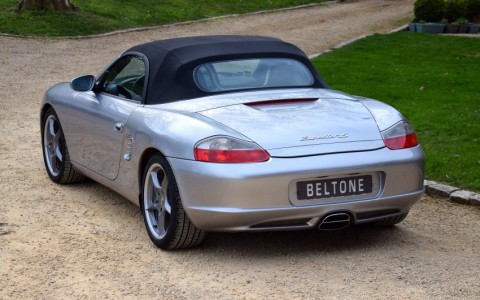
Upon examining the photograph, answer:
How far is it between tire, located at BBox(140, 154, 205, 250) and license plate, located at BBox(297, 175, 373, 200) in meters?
0.77

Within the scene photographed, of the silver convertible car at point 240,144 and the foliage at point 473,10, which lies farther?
the foliage at point 473,10

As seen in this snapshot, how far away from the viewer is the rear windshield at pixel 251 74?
734 cm

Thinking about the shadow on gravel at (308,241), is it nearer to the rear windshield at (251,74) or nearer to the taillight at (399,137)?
the taillight at (399,137)

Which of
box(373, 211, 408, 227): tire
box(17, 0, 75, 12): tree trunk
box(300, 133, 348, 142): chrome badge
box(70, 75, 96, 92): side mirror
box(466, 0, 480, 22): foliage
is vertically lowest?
box(466, 0, 480, 22): foliage

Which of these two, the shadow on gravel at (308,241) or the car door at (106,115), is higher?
the car door at (106,115)

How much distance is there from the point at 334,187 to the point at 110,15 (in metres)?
19.0

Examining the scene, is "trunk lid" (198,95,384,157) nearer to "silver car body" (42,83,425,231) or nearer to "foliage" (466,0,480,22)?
"silver car body" (42,83,425,231)

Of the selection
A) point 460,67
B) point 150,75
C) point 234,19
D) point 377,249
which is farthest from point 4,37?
point 377,249

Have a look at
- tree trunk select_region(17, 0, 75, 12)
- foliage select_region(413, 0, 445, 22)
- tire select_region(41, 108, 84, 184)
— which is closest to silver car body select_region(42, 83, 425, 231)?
tire select_region(41, 108, 84, 184)

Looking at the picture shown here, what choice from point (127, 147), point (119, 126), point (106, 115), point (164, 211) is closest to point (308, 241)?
point (164, 211)

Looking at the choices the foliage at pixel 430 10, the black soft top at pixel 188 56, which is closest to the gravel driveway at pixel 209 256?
the black soft top at pixel 188 56

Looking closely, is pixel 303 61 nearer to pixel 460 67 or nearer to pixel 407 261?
pixel 407 261

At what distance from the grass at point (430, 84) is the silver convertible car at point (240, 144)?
2.13 meters

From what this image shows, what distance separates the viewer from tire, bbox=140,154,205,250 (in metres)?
6.55
